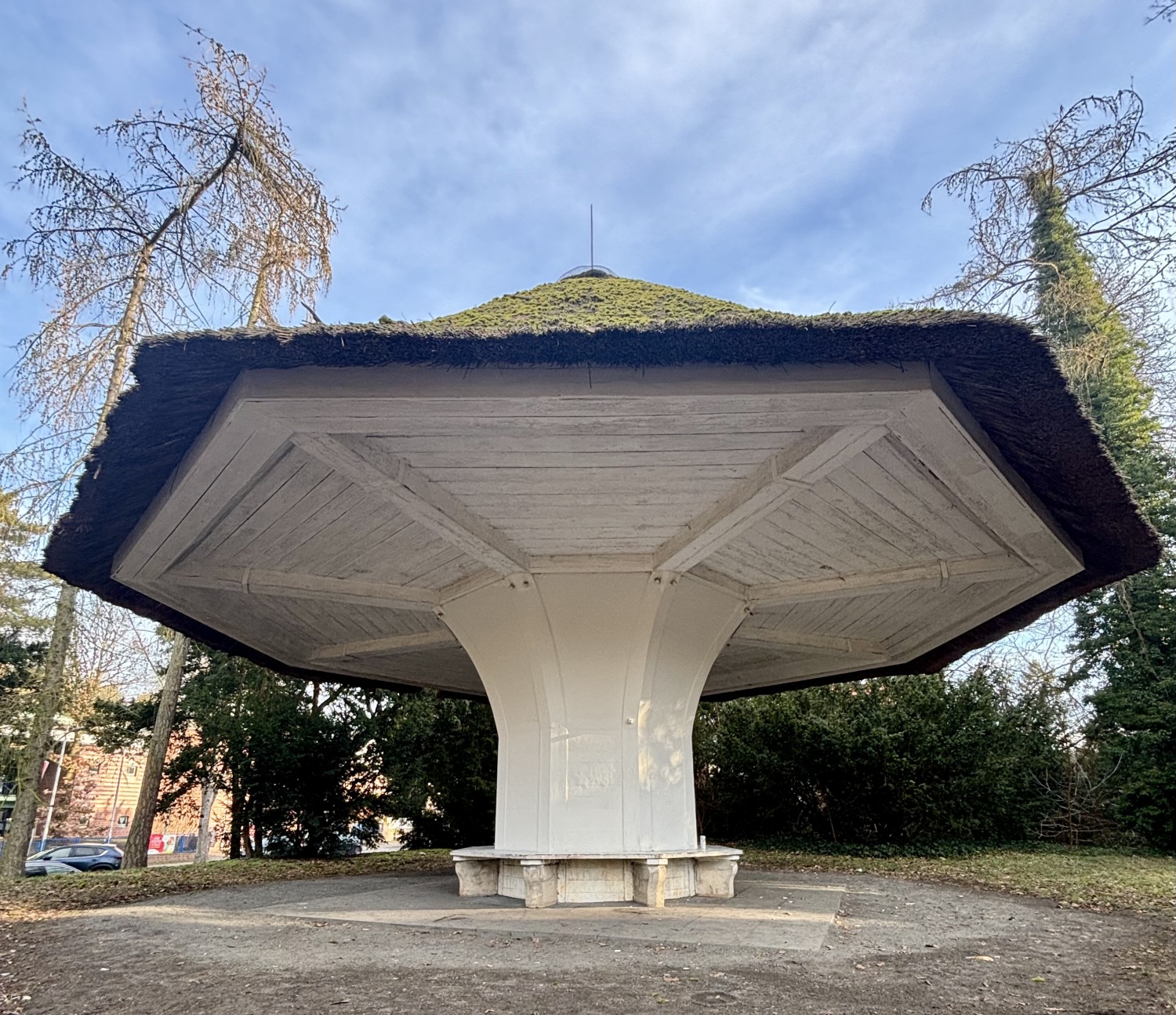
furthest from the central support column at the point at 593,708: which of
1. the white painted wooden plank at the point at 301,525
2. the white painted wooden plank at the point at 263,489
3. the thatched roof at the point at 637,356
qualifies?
the thatched roof at the point at 637,356

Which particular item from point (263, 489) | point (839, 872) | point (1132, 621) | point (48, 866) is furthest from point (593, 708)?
point (48, 866)

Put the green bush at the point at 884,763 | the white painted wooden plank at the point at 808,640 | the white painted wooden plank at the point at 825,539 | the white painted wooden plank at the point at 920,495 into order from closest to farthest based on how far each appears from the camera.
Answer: the white painted wooden plank at the point at 920,495 < the white painted wooden plank at the point at 825,539 < the white painted wooden plank at the point at 808,640 < the green bush at the point at 884,763

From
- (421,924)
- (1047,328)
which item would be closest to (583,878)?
(421,924)

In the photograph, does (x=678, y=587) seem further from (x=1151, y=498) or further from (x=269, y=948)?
(x=1151, y=498)

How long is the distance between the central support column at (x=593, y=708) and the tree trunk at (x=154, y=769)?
9169 millimetres

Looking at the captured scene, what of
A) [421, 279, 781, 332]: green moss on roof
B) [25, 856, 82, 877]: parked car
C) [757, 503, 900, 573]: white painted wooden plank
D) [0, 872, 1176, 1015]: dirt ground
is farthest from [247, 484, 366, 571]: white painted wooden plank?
[25, 856, 82, 877]: parked car

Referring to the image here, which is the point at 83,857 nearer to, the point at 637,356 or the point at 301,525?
the point at 301,525

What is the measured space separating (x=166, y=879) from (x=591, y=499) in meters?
8.45

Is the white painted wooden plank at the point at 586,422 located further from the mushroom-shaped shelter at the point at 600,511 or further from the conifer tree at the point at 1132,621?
the conifer tree at the point at 1132,621

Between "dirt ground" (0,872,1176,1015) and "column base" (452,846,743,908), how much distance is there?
18.1 inches

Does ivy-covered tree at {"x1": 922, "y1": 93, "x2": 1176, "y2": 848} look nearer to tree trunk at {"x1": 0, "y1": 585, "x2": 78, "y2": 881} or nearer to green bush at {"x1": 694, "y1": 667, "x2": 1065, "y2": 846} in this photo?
green bush at {"x1": 694, "y1": 667, "x2": 1065, "y2": 846}

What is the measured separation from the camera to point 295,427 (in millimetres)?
4707

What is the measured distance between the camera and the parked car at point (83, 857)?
20359mm

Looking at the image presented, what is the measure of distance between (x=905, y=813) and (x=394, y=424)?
47.1 ft
